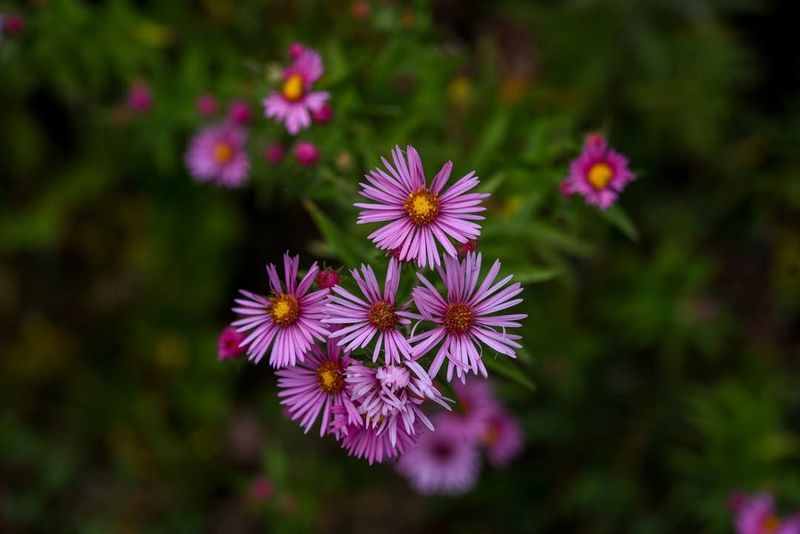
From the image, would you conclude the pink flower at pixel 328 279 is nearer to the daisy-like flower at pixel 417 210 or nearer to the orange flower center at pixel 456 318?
the daisy-like flower at pixel 417 210

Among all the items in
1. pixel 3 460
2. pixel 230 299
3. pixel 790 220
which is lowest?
pixel 3 460

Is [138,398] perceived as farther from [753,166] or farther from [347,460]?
[753,166]

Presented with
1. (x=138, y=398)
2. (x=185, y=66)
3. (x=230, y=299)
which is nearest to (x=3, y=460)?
(x=138, y=398)

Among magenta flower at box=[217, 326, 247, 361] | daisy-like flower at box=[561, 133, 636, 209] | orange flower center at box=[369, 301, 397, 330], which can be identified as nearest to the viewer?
orange flower center at box=[369, 301, 397, 330]

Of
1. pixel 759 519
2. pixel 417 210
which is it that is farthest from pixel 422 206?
pixel 759 519

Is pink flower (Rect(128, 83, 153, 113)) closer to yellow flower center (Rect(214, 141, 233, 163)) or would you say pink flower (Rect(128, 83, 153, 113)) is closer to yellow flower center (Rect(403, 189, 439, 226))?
yellow flower center (Rect(214, 141, 233, 163))

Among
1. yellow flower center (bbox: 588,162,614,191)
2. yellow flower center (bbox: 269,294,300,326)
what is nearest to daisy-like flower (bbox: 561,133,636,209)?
yellow flower center (bbox: 588,162,614,191)
